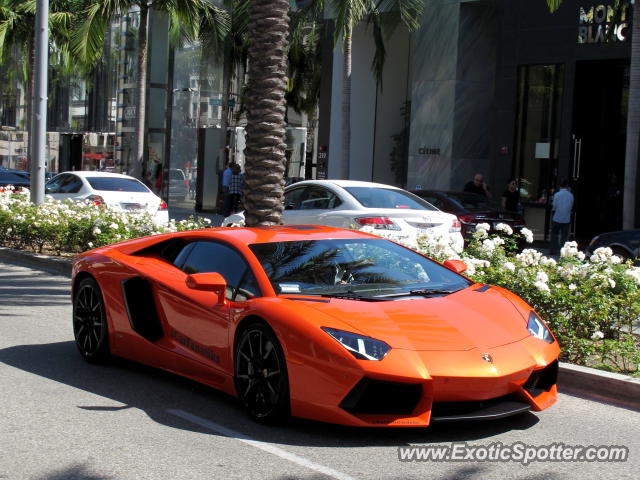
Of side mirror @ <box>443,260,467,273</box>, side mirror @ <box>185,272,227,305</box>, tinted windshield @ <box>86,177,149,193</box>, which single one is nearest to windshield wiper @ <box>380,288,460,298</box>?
side mirror @ <box>443,260,467,273</box>

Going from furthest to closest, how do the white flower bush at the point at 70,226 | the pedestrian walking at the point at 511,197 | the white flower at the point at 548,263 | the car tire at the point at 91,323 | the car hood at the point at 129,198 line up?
the pedestrian walking at the point at 511,197, the car hood at the point at 129,198, the white flower bush at the point at 70,226, the white flower at the point at 548,263, the car tire at the point at 91,323

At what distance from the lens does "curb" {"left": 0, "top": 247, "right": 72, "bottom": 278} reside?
1515 centimetres

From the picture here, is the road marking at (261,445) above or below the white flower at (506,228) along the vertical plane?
below

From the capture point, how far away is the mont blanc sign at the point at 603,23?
22766 mm

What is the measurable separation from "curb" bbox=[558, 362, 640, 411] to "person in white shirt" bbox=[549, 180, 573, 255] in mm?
13649

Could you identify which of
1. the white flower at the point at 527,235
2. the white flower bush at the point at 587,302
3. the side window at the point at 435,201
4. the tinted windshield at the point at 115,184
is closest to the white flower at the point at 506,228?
the white flower at the point at 527,235

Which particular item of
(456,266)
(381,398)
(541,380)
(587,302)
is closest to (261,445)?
(381,398)

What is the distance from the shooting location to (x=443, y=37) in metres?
27.4

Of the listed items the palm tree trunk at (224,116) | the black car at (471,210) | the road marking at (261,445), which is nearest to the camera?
the road marking at (261,445)

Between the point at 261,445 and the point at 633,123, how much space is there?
15.8m

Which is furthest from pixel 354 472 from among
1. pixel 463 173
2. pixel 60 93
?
pixel 60 93

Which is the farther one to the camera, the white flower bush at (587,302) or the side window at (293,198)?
the side window at (293,198)

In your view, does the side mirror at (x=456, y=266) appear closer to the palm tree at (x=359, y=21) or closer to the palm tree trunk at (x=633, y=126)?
the palm tree trunk at (x=633, y=126)

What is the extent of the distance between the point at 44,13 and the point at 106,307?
12.6m
